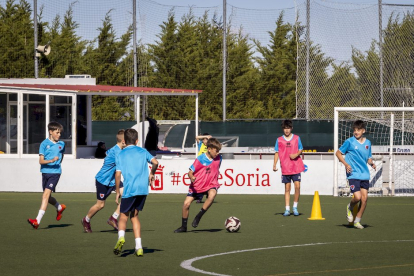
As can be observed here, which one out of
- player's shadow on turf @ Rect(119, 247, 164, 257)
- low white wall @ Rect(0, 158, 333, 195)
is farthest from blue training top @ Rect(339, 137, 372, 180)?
low white wall @ Rect(0, 158, 333, 195)

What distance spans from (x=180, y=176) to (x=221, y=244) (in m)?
10.6

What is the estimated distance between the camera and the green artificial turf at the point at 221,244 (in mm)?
9336

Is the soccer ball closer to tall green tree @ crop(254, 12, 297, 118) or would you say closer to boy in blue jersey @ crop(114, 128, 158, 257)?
boy in blue jersey @ crop(114, 128, 158, 257)

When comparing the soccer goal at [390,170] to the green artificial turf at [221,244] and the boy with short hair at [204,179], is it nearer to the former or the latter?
the green artificial turf at [221,244]

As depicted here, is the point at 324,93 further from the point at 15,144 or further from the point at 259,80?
the point at 15,144

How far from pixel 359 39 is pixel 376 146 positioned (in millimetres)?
4956

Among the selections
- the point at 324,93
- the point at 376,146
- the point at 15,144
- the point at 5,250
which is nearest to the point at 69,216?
the point at 5,250

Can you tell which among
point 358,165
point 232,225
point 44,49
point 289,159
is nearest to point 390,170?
point 289,159

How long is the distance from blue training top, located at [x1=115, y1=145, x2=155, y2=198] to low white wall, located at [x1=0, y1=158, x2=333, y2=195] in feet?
38.5

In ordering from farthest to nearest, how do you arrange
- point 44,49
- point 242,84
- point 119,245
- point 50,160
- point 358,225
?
point 242,84, point 44,49, point 358,225, point 50,160, point 119,245

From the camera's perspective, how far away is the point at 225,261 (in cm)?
983

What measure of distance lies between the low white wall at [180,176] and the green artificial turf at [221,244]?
13.0 feet

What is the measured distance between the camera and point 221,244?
11461 mm

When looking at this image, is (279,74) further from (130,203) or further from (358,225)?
(130,203)
